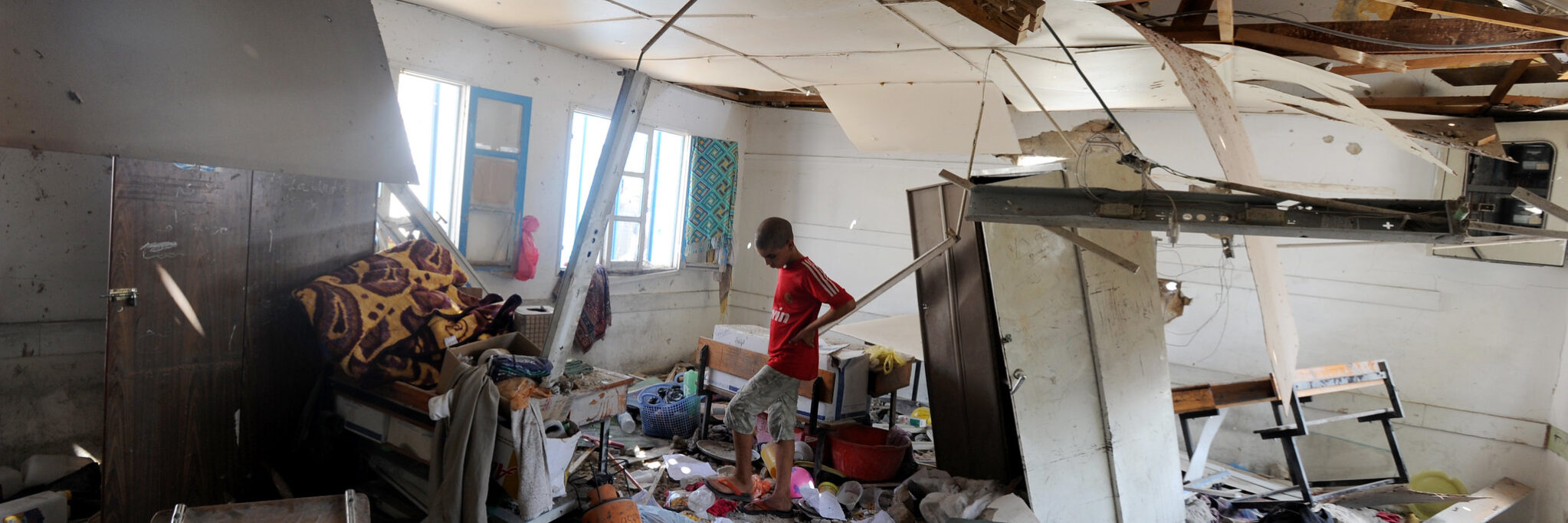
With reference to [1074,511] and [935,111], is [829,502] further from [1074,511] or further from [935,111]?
[935,111]

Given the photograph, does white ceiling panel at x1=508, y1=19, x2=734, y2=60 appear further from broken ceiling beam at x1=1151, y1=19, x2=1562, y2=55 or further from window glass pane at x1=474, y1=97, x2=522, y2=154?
broken ceiling beam at x1=1151, y1=19, x2=1562, y2=55

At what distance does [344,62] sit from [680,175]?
15.7 ft

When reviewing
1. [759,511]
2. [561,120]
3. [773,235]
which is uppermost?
[561,120]

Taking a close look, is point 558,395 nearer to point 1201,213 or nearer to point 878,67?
point 878,67

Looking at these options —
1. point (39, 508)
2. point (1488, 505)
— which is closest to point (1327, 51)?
point (1488, 505)

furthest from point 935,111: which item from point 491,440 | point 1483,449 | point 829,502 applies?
point 1483,449

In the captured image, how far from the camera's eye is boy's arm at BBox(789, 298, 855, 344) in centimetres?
366

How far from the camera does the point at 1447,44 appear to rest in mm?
3264

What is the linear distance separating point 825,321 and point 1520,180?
4.60 metres

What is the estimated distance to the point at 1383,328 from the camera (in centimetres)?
553

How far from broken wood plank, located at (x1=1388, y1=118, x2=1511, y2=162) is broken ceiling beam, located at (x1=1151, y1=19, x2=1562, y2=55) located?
0.75m

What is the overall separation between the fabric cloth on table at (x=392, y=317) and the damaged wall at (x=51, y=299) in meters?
1.00

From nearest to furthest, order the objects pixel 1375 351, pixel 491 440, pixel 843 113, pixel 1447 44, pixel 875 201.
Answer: pixel 491 440 < pixel 1447 44 < pixel 843 113 < pixel 1375 351 < pixel 875 201

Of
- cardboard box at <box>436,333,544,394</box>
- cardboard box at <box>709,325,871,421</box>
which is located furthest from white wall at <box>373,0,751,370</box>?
cardboard box at <box>436,333,544,394</box>
